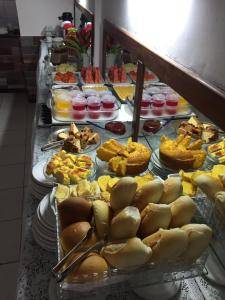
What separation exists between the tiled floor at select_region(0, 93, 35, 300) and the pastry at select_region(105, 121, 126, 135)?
926 millimetres

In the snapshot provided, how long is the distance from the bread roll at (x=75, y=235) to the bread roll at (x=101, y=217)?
17 millimetres

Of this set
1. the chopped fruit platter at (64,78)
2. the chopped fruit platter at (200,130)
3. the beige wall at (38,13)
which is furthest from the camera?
the beige wall at (38,13)

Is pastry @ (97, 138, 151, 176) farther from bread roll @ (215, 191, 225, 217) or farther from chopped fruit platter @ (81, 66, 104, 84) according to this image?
chopped fruit platter @ (81, 66, 104, 84)

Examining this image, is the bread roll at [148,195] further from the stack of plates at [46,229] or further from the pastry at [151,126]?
the pastry at [151,126]

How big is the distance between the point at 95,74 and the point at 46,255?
1.46 meters

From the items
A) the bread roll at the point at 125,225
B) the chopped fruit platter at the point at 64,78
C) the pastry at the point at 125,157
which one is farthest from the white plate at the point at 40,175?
the chopped fruit platter at the point at 64,78

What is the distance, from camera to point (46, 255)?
0.81 m

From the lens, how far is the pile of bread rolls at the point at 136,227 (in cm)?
54

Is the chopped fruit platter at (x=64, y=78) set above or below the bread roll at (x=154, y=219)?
below

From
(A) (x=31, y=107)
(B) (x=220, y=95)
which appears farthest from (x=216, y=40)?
(A) (x=31, y=107)

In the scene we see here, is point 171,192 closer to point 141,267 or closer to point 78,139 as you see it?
point 141,267

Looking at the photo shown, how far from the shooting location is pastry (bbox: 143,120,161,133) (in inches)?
52.9

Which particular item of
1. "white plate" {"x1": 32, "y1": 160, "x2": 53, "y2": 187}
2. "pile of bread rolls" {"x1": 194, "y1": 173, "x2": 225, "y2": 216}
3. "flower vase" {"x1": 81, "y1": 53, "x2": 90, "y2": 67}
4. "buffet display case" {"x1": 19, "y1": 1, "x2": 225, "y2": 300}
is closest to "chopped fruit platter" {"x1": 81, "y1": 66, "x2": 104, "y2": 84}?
"flower vase" {"x1": 81, "y1": 53, "x2": 90, "y2": 67}

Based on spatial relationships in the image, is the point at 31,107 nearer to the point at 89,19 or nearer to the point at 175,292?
the point at 89,19
